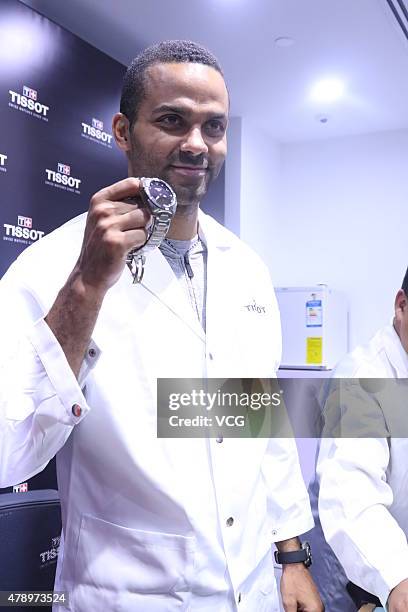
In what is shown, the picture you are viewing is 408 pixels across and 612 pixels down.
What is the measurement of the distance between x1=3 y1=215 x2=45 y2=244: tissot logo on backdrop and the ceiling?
94cm

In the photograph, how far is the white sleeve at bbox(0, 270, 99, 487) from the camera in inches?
26.8

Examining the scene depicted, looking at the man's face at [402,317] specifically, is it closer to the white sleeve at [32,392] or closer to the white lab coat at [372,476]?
the white lab coat at [372,476]

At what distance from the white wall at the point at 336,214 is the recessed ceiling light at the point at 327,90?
0.54m

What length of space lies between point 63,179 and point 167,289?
1548 millimetres

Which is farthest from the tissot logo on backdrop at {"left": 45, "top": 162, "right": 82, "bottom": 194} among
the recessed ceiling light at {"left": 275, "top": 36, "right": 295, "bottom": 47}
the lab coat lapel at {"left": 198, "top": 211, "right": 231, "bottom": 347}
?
the lab coat lapel at {"left": 198, "top": 211, "right": 231, "bottom": 347}

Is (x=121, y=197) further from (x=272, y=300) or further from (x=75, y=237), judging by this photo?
(x=272, y=300)

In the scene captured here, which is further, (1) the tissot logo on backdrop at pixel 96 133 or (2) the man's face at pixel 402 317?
(1) the tissot logo on backdrop at pixel 96 133

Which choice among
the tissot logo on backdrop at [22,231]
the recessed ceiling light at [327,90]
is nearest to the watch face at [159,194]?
the tissot logo on backdrop at [22,231]

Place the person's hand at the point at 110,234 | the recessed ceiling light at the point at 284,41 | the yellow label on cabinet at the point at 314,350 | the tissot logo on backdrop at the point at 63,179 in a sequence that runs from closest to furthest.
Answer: the person's hand at the point at 110,234, the tissot logo on backdrop at the point at 63,179, the recessed ceiling light at the point at 284,41, the yellow label on cabinet at the point at 314,350

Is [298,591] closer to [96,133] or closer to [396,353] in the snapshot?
[396,353]

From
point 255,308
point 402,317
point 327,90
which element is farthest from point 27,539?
point 327,90

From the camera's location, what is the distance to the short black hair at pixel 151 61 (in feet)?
3.08

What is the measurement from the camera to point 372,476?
3.49 ft

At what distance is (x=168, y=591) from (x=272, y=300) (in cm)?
58
